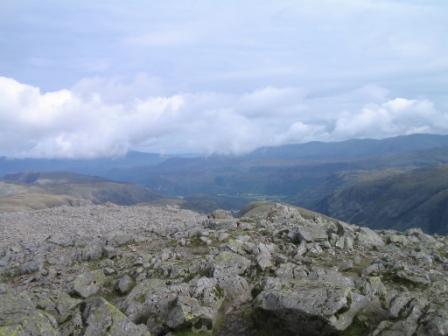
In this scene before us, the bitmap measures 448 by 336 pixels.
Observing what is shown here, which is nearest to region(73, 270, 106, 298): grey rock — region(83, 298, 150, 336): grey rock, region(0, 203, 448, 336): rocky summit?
region(0, 203, 448, 336): rocky summit

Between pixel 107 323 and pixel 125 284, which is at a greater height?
pixel 107 323

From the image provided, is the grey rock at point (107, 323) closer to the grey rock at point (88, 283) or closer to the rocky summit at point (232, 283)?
the rocky summit at point (232, 283)

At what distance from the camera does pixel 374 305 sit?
57.2 feet

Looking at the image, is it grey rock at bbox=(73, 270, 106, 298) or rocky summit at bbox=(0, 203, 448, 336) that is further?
grey rock at bbox=(73, 270, 106, 298)

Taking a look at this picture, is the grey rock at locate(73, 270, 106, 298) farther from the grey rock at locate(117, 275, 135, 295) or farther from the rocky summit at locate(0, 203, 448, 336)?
the grey rock at locate(117, 275, 135, 295)

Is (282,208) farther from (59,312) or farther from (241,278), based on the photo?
(59,312)

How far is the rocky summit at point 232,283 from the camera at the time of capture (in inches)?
651

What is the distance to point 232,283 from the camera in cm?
2088

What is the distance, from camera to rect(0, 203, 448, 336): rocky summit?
16531 millimetres

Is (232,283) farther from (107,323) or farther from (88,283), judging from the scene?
(88,283)

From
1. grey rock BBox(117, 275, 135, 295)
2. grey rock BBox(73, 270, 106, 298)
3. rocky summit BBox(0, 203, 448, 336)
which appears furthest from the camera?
grey rock BBox(73, 270, 106, 298)

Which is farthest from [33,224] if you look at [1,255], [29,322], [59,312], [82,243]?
[29,322]

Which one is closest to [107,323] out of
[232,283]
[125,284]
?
[125,284]

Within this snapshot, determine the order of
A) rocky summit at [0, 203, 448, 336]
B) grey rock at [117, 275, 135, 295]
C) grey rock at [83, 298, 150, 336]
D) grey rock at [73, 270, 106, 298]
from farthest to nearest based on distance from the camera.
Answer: grey rock at [73, 270, 106, 298], grey rock at [117, 275, 135, 295], rocky summit at [0, 203, 448, 336], grey rock at [83, 298, 150, 336]
